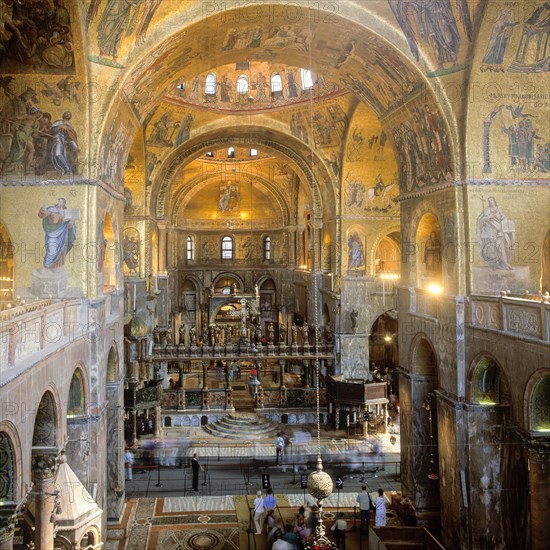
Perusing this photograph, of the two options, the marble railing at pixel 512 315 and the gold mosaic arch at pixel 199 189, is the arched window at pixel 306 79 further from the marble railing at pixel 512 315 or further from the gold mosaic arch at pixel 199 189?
the marble railing at pixel 512 315

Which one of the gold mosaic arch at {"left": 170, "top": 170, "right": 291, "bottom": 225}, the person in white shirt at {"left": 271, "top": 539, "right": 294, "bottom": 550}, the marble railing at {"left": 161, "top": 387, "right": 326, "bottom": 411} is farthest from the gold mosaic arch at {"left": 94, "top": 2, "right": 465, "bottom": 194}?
the gold mosaic arch at {"left": 170, "top": 170, "right": 291, "bottom": 225}

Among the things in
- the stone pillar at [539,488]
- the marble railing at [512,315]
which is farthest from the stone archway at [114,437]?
the stone pillar at [539,488]

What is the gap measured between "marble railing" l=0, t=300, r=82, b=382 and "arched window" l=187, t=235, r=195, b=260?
1139 inches

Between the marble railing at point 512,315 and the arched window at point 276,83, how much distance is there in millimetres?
15997

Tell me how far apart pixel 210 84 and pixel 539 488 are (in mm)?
21233

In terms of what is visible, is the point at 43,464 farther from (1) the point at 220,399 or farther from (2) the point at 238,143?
(2) the point at 238,143

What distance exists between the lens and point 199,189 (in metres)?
39.5

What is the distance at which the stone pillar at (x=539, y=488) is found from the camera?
11820mm

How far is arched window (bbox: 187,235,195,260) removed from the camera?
42219mm

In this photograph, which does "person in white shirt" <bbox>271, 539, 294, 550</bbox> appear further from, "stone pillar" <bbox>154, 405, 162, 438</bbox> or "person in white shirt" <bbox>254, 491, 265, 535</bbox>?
"stone pillar" <bbox>154, 405, 162, 438</bbox>

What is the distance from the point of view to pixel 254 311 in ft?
119

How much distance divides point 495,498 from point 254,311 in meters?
23.6

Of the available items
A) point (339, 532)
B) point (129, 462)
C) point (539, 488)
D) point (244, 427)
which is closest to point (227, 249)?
point (244, 427)

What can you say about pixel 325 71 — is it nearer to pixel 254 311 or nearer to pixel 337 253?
pixel 337 253
